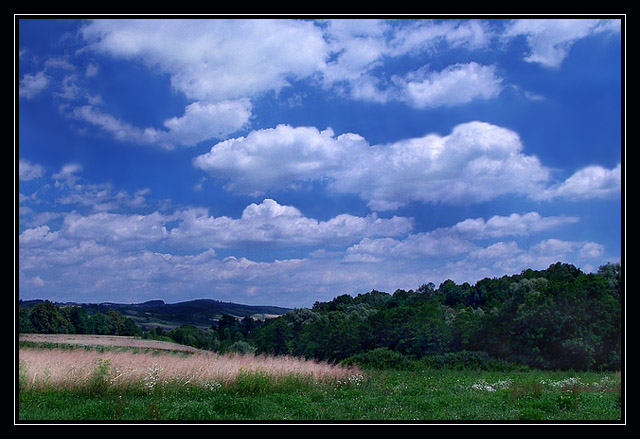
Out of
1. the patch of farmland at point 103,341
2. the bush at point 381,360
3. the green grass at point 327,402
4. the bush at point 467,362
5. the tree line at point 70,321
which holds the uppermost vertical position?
the tree line at point 70,321

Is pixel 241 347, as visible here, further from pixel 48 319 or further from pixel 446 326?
pixel 446 326

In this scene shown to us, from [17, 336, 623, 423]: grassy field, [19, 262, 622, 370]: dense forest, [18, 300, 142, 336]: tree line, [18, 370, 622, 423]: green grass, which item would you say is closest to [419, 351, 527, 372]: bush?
[19, 262, 622, 370]: dense forest

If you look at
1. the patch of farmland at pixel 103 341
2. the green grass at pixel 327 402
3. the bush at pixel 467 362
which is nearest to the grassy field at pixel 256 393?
the green grass at pixel 327 402

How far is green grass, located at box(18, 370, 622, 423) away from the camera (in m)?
7.91

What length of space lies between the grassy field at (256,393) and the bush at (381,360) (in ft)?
4.52

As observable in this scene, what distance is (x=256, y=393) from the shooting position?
995 cm

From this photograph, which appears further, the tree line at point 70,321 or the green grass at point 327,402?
the tree line at point 70,321

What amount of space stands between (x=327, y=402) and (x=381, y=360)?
4.89 m

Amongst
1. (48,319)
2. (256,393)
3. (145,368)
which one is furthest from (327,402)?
(48,319)

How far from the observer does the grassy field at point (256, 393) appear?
8.00 meters

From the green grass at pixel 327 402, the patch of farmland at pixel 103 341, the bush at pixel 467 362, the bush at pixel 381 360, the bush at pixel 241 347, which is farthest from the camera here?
the bush at pixel 467 362

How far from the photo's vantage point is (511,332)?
1612cm

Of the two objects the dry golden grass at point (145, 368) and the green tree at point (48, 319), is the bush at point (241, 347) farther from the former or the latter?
the green tree at point (48, 319)
